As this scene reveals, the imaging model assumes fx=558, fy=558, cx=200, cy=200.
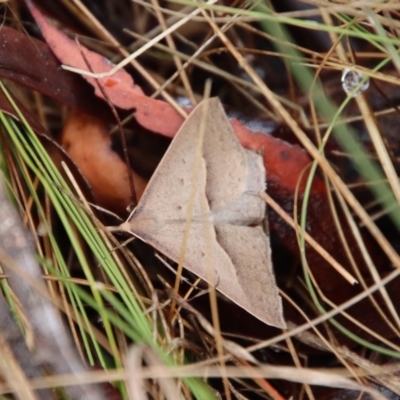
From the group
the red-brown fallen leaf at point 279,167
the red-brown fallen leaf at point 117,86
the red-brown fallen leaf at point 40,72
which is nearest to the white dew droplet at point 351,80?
the red-brown fallen leaf at point 279,167

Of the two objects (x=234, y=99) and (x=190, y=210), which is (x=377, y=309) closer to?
(x=190, y=210)

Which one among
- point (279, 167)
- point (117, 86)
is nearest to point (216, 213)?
point (279, 167)

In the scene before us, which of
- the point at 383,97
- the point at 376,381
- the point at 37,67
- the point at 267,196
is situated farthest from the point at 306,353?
the point at 37,67

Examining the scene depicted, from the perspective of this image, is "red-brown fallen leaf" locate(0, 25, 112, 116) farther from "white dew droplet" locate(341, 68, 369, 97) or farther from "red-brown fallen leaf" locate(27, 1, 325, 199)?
"white dew droplet" locate(341, 68, 369, 97)

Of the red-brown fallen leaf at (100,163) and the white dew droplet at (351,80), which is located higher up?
the white dew droplet at (351,80)

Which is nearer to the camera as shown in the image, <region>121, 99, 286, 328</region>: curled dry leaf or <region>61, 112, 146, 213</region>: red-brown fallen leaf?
<region>121, 99, 286, 328</region>: curled dry leaf

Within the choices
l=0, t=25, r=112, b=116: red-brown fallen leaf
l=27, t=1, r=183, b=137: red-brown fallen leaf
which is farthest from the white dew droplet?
l=0, t=25, r=112, b=116: red-brown fallen leaf

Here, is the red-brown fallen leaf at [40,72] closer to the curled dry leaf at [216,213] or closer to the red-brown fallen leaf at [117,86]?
the red-brown fallen leaf at [117,86]

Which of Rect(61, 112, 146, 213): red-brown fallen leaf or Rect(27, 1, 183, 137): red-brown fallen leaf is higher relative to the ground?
Rect(27, 1, 183, 137): red-brown fallen leaf
